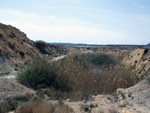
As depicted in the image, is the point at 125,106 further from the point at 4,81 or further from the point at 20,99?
the point at 4,81

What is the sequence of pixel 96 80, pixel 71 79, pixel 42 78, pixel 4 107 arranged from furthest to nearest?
pixel 71 79
pixel 42 78
pixel 96 80
pixel 4 107

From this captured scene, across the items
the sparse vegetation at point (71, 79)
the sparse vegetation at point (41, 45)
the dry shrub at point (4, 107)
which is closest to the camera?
the dry shrub at point (4, 107)

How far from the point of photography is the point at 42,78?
12234 mm

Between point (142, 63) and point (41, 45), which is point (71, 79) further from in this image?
point (41, 45)

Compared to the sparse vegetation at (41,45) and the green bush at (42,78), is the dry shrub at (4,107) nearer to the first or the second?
the green bush at (42,78)

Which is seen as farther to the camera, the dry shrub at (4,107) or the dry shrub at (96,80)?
the dry shrub at (96,80)

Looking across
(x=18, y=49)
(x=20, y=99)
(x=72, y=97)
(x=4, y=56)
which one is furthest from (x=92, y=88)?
(x=18, y=49)

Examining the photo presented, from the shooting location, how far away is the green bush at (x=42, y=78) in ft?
39.4

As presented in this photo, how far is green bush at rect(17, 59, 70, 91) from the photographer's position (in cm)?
1202

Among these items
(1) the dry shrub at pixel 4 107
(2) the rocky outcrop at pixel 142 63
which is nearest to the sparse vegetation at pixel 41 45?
(2) the rocky outcrop at pixel 142 63

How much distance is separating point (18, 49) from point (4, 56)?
8.23 meters

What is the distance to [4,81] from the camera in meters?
10.8

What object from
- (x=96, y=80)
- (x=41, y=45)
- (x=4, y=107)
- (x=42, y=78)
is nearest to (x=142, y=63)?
(x=96, y=80)

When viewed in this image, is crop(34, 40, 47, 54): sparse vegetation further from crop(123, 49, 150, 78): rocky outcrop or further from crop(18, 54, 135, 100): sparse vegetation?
crop(18, 54, 135, 100): sparse vegetation
